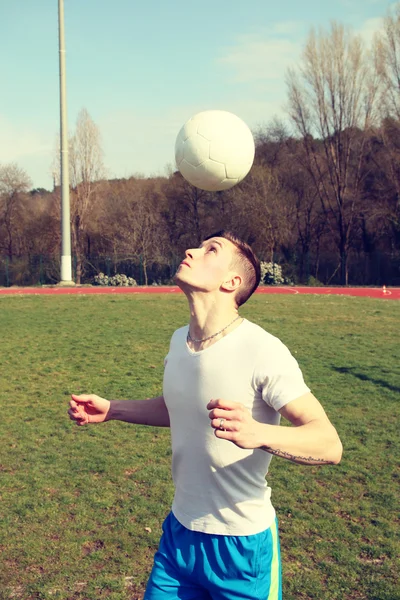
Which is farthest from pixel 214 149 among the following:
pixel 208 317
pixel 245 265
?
pixel 208 317

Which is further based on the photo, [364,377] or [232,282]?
[364,377]

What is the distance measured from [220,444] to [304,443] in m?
0.44

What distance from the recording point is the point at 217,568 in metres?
2.38

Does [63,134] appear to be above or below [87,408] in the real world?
above

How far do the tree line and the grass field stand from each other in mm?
22495

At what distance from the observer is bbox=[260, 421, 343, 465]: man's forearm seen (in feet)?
6.63

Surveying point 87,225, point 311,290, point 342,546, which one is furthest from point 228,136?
point 87,225

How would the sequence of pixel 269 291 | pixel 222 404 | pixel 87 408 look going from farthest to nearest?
1. pixel 269 291
2. pixel 87 408
3. pixel 222 404

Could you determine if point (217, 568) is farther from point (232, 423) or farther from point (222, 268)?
point (222, 268)

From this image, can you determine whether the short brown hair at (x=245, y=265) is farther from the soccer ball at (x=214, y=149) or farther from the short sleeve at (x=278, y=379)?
the soccer ball at (x=214, y=149)

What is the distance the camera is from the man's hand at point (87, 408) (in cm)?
282

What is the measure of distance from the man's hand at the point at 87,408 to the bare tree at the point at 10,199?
40.4 metres

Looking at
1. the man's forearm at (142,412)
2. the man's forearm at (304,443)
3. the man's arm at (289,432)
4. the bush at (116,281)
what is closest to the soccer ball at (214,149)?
the man's forearm at (142,412)

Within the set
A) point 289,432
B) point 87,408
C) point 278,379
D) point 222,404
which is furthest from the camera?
point 87,408
